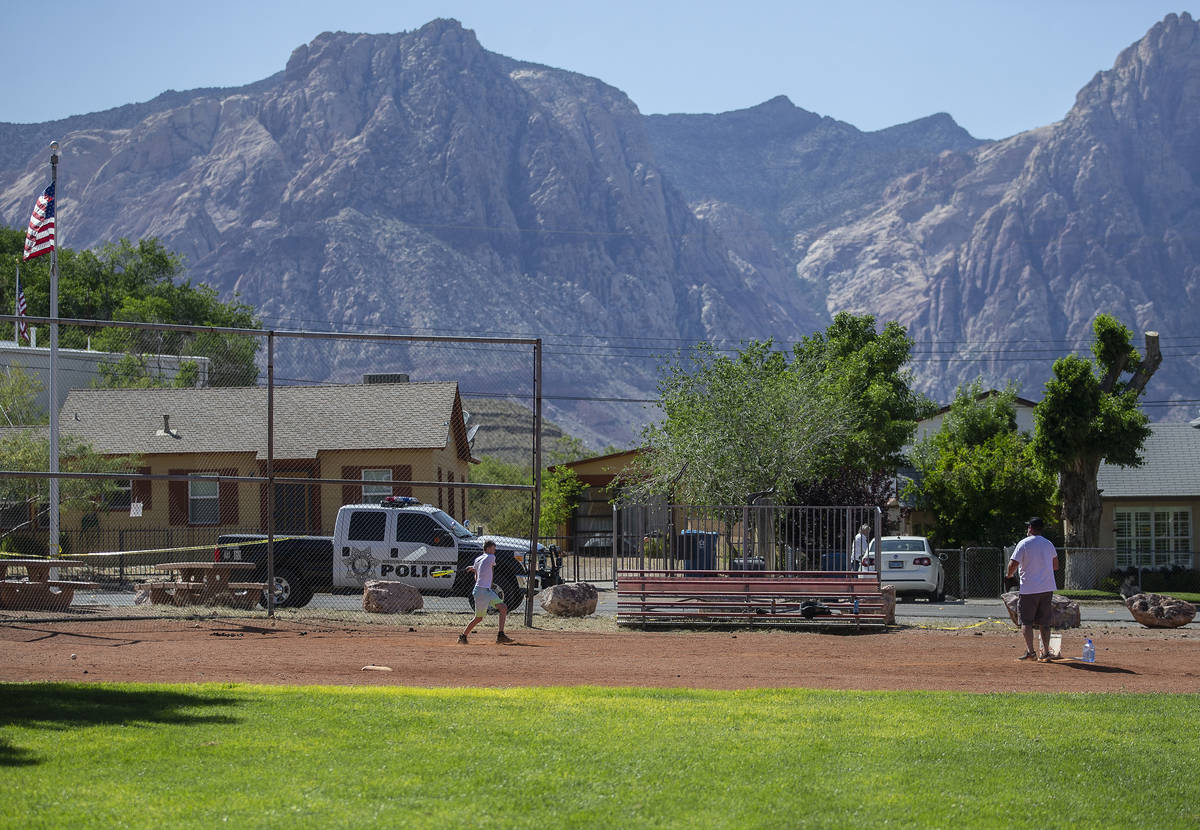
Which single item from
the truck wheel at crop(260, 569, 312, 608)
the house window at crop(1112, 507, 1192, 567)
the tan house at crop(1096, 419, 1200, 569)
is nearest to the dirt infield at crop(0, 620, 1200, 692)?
the truck wheel at crop(260, 569, 312, 608)

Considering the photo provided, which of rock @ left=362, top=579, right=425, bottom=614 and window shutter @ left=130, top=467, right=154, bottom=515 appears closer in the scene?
rock @ left=362, top=579, right=425, bottom=614

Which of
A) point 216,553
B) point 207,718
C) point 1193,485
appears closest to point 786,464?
point 216,553

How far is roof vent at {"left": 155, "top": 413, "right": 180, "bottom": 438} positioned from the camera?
1081 inches

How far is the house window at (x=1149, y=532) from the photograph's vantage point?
125 feet

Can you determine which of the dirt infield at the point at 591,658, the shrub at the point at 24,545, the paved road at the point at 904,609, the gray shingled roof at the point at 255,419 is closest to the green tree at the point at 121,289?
the gray shingled roof at the point at 255,419

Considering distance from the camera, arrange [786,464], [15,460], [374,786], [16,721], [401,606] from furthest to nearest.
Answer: [786,464], [15,460], [401,606], [16,721], [374,786]

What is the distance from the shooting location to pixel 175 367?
95.2 ft

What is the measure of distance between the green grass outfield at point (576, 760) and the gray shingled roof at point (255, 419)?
58.7 ft

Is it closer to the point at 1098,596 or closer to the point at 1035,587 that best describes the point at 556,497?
the point at 1098,596

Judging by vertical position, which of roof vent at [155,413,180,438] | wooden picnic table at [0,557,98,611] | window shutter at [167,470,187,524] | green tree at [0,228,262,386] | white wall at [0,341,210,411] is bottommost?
wooden picnic table at [0,557,98,611]

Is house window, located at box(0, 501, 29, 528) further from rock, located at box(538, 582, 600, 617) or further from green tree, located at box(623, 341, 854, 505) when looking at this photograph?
green tree, located at box(623, 341, 854, 505)

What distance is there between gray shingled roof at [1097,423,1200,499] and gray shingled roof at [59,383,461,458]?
20.0 metres

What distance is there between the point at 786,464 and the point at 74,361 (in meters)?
21.4

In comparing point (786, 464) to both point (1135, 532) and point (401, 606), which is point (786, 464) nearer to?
point (401, 606)
